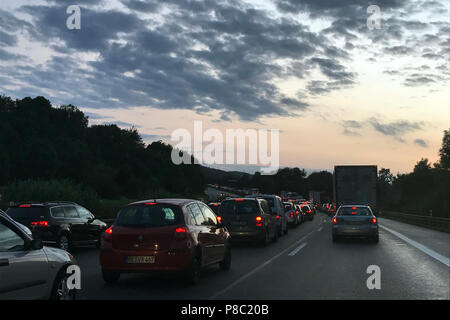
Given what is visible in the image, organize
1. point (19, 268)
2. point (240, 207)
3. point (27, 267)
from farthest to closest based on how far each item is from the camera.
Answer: point (240, 207) < point (27, 267) < point (19, 268)

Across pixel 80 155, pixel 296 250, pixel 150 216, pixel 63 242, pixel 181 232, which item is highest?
pixel 80 155

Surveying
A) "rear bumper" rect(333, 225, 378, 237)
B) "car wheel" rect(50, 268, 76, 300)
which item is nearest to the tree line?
"rear bumper" rect(333, 225, 378, 237)

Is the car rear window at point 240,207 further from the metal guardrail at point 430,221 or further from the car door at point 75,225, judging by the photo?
the metal guardrail at point 430,221

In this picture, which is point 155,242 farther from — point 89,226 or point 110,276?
point 89,226

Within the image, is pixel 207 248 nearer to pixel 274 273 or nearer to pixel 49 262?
pixel 274 273

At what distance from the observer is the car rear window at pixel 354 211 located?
21.6 meters

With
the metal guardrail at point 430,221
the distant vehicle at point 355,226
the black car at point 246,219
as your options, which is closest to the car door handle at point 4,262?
the black car at point 246,219

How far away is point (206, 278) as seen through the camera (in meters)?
11.2

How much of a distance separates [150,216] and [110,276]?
1310mm

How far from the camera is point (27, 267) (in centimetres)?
666

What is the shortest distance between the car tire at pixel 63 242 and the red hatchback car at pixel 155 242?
6.28 meters

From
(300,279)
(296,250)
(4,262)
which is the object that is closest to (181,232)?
(300,279)
